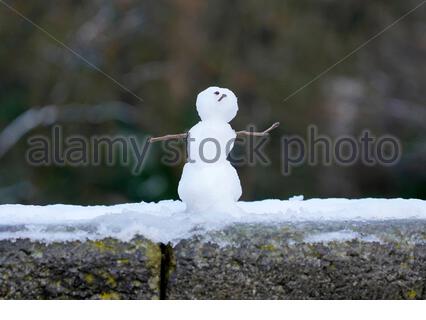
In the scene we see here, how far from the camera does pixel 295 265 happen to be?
207 centimetres

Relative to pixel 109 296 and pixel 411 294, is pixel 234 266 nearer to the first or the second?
pixel 109 296

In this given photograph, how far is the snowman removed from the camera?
2230mm

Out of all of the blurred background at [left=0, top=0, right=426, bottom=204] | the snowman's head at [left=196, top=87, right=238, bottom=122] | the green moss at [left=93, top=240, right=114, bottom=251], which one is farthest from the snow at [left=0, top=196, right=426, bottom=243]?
the blurred background at [left=0, top=0, right=426, bottom=204]

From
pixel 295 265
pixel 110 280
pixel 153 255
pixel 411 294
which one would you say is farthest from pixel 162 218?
pixel 411 294

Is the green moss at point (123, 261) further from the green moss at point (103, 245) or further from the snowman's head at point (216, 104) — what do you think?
the snowman's head at point (216, 104)

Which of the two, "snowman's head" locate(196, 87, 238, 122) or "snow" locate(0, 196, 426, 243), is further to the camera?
"snowman's head" locate(196, 87, 238, 122)

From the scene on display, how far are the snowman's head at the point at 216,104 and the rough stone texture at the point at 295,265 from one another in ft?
1.28

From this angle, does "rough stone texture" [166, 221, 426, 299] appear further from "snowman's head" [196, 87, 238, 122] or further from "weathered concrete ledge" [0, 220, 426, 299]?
"snowman's head" [196, 87, 238, 122]

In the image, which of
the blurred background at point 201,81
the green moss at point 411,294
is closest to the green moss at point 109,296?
the green moss at point 411,294

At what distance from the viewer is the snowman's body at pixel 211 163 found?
7.32ft

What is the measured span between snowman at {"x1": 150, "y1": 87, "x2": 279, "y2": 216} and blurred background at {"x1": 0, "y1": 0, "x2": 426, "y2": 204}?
6281 millimetres

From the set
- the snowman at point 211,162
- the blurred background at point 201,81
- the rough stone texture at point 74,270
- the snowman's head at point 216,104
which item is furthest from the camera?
the blurred background at point 201,81

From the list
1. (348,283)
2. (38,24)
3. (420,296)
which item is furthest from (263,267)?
(38,24)

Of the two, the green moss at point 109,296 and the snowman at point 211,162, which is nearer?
the green moss at point 109,296
